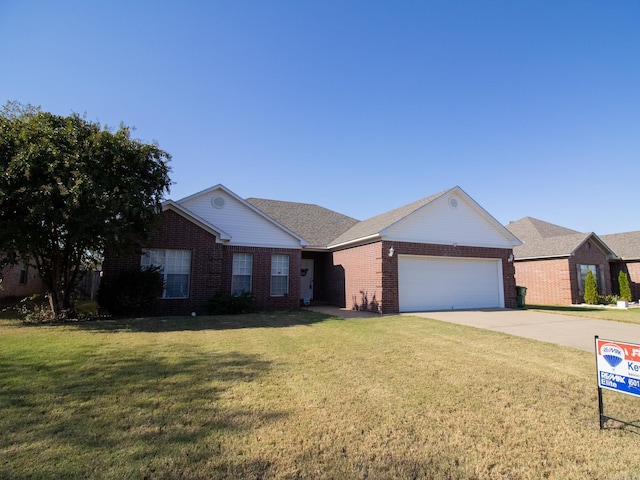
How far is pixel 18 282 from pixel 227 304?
16.6 metres

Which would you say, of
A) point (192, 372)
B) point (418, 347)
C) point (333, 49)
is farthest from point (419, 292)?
point (192, 372)

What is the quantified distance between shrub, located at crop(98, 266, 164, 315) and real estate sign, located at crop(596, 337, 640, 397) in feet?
39.2

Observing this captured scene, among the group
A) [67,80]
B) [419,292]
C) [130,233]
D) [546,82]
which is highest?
[546,82]

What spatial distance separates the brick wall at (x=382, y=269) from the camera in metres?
13.5

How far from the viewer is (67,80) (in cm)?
931

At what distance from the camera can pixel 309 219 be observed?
2044 centimetres

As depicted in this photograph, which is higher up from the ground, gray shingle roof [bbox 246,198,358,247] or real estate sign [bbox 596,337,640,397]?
gray shingle roof [bbox 246,198,358,247]

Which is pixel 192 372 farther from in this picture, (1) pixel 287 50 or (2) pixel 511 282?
(2) pixel 511 282

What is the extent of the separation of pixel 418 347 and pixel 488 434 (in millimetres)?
3800

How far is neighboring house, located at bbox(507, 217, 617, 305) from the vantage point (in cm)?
2019

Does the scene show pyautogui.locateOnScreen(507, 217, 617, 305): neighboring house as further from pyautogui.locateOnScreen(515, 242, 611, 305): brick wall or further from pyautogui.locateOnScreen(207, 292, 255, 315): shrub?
pyautogui.locateOnScreen(207, 292, 255, 315): shrub

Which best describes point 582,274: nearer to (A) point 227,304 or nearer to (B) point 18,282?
(A) point 227,304

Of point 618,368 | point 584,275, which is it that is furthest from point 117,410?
point 584,275

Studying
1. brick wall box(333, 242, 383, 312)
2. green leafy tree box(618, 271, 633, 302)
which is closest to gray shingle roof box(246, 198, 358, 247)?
brick wall box(333, 242, 383, 312)
